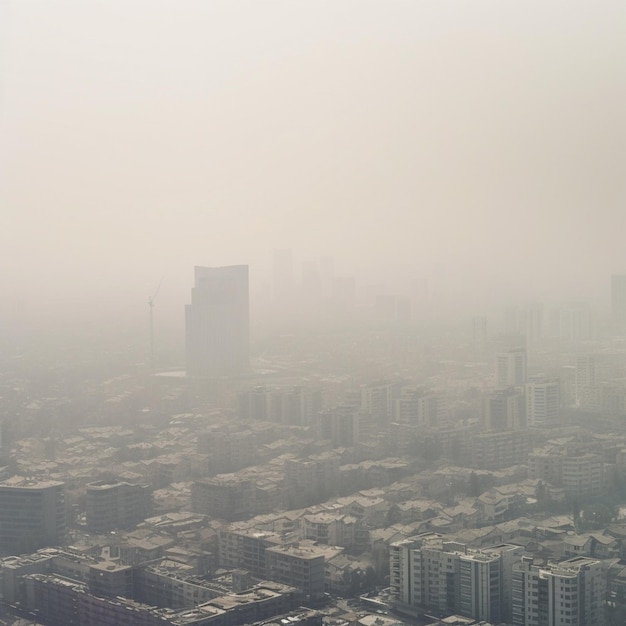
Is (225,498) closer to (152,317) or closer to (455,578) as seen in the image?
(455,578)

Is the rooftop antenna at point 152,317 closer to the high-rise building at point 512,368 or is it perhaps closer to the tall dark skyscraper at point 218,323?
the tall dark skyscraper at point 218,323

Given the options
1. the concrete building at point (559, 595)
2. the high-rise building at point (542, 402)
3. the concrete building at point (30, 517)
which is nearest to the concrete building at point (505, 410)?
the high-rise building at point (542, 402)

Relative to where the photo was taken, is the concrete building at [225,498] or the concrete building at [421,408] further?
the concrete building at [421,408]

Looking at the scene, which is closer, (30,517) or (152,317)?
(30,517)

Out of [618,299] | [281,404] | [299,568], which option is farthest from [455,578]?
[618,299]

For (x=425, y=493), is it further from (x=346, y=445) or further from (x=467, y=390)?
(x=467, y=390)

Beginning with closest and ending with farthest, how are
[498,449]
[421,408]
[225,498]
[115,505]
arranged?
[115,505] → [225,498] → [498,449] → [421,408]

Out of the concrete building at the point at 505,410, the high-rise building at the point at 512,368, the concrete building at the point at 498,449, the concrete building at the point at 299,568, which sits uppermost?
the high-rise building at the point at 512,368

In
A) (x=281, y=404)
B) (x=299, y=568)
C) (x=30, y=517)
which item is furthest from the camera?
(x=281, y=404)

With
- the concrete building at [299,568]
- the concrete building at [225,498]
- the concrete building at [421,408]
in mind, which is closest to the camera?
the concrete building at [299,568]
